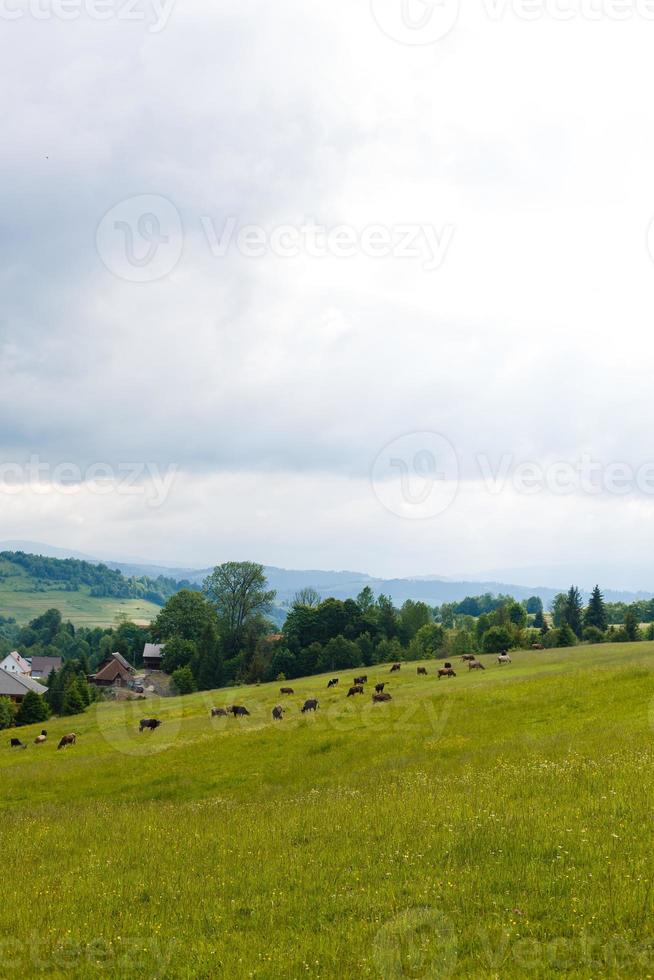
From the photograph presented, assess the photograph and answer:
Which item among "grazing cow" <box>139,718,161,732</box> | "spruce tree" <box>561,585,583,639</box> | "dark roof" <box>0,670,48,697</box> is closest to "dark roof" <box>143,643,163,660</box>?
"dark roof" <box>0,670,48,697</box>

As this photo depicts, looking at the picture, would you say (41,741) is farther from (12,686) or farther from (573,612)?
(573,612)

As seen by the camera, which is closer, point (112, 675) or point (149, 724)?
point (149, 724)

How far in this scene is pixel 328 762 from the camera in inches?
1266

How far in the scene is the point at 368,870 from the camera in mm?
13547

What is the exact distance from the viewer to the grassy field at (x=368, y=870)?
34.0 ft

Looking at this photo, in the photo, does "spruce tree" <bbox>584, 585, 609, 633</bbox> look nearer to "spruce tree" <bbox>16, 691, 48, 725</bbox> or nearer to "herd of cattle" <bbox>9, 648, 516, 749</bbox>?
"herd of cattle" <bbox>9, 648, 516, 749</bbox>

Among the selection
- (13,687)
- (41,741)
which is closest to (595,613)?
(41,741)

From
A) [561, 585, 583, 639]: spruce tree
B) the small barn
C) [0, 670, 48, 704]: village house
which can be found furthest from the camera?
the small barn

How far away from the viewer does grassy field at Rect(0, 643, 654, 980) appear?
10.4 metres

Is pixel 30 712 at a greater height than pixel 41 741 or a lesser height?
lesser

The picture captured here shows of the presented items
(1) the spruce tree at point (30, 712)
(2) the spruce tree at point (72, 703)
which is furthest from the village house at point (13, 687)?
(1) the spruce tree at point (30, 712)

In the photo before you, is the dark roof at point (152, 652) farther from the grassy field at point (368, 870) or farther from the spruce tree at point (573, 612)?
the grassy field at point (368, 870)

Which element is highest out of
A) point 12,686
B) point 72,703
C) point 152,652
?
point 152,652

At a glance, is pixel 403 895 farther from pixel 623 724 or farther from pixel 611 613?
pixel 611 613
